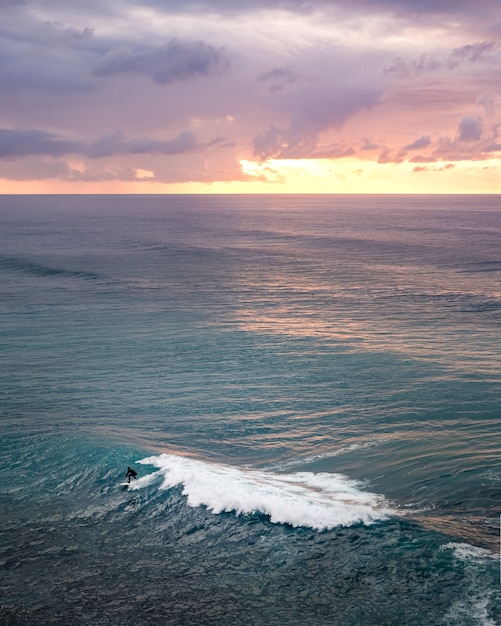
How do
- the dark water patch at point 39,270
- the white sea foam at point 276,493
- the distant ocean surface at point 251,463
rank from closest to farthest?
the distant ocean surface at point 251,463 → the white sea foam at point 276,493 → the dark water patch at point 39,270

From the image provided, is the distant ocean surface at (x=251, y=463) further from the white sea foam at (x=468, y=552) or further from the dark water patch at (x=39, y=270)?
the dark water patch at (x=39, y=270)

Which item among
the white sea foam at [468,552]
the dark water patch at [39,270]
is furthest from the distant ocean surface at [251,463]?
the dark water patch at [39,270]

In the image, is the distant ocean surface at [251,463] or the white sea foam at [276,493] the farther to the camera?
the white sea foam at [276,493]

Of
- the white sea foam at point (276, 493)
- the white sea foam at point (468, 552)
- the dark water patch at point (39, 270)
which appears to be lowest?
the white sea foam at point (468, 552)

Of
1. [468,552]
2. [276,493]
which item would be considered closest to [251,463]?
[276,493]

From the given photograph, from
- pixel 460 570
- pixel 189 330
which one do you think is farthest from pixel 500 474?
pixel 189 330

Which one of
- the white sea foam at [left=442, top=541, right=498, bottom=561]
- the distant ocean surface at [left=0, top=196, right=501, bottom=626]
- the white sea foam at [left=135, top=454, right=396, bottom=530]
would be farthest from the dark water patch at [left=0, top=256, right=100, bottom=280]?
the white sea foam at [left=442, top=541, right=498, bottom=561]
